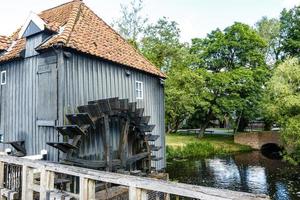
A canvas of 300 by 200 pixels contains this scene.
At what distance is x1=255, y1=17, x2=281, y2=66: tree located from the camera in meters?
34.2

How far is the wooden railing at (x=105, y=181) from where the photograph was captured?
11.8ft

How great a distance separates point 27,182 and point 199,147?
1970 centimetres

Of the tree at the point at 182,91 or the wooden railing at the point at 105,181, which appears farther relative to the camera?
the tree at the point at 182,91

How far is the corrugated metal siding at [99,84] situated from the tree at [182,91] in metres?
11.6

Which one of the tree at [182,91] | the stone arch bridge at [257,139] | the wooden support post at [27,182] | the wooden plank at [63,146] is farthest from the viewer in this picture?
the stone arch bridge at [257,139]

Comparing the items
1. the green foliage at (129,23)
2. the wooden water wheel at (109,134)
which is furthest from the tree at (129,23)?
the wooden water wheel at (109,134)

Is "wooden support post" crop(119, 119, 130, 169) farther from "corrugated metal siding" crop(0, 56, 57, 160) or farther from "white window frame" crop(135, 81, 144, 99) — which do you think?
"corrugated metal siding" crop(0, 56, 57, 160)

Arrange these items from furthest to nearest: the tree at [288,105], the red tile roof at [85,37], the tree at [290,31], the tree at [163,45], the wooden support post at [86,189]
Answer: the tree at [290,31]
the tree at [163,45]
the tree at [288,105]
the red tile roof at [85,37]
the wooden support post at [86,189]

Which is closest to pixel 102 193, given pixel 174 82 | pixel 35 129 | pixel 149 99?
pixel 35 129

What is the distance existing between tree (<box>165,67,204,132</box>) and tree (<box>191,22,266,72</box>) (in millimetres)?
3882

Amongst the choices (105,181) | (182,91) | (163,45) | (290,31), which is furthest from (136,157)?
(290,31)

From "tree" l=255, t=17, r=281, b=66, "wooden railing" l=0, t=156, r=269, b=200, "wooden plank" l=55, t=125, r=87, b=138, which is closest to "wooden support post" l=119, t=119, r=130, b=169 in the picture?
"wooden plank" l=55, t=125, r=87, b=138

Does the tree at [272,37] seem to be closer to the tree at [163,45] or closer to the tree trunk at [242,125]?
the tree trunk at [242,125]

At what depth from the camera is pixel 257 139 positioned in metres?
28.8
